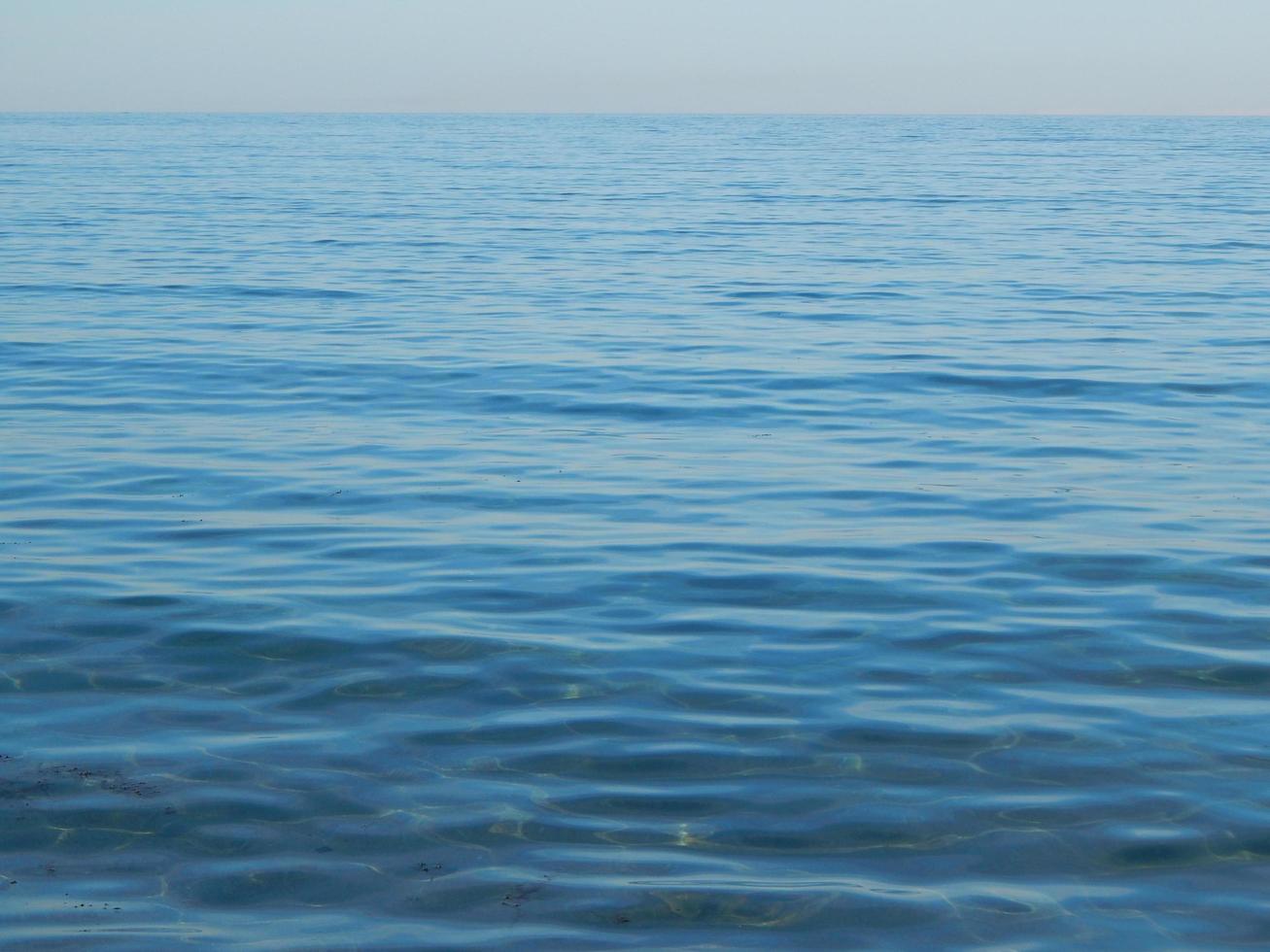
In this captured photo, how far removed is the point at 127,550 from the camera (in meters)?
9.99

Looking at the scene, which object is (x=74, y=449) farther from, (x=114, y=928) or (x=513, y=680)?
(x=114, y=928)

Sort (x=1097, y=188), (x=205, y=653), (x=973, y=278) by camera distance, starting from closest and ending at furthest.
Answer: (x=205, y=653) → (x=973, y=278) → (x=1097, y=188)

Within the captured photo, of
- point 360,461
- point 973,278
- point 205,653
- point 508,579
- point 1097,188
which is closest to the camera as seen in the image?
point 205,653

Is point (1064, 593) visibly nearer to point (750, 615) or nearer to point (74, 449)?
point (750, 615)

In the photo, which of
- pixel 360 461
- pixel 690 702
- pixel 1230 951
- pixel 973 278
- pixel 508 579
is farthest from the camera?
pixel 973 278

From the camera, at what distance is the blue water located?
5.95 meters

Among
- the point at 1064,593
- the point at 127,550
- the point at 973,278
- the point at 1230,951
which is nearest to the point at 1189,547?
the point at 1064,593

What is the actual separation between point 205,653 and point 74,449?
17.5 ft

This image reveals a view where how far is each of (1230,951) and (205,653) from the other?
516 centimetres

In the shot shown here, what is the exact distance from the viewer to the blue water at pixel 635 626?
5.95m

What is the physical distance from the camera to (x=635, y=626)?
28.7 ft

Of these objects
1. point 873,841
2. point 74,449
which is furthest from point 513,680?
point 74,449

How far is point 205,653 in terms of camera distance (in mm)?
8219

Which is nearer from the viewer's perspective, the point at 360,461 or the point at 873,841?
the point at 873,841
